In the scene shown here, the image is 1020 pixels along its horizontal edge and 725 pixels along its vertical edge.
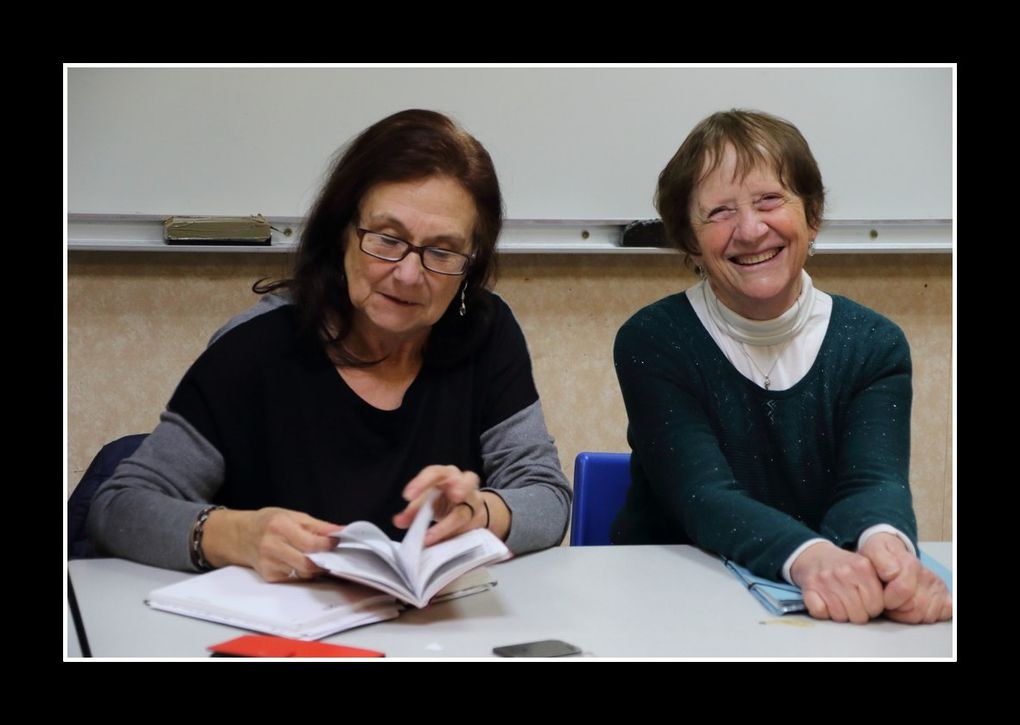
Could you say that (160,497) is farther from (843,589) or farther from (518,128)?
(518,128)

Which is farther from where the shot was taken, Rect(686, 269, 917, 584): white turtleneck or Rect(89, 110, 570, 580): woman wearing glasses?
Rect(686, 269, 917, 584): white turtleneck

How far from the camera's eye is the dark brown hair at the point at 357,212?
1312 mm

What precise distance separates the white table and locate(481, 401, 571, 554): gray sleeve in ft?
0.20

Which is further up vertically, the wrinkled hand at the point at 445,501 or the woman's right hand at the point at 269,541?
the wrinkled hand at the point at 445,501

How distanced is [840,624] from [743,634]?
118 millimetres

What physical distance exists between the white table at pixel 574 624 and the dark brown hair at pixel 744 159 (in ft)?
1.76

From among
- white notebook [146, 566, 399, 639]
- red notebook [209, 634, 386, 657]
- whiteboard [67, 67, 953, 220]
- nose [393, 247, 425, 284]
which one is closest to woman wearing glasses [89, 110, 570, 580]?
nose [393, 247, 425, 284]

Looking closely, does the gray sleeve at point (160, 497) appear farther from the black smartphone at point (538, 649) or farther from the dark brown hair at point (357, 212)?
the black smartphone at point (538, 649)

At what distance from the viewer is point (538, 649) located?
0.99 m

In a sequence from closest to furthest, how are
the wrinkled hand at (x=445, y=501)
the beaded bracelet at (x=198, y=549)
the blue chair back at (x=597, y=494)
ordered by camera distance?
the wrinkled hand at (x=445, y=501) < the beaded bracelet at (x=198, y=549) < the blue chair back at (x=597, y=494)

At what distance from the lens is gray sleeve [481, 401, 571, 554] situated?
1297 mm

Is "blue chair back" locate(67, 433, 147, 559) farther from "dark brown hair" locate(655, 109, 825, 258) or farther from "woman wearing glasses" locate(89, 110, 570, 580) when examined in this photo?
"dark brown hair" locate(655, 109, 825, 258)

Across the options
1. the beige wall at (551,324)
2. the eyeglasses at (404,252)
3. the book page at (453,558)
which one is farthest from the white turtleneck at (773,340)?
the beige wall at (551,324)

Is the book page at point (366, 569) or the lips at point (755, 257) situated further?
the lips at point (755, 257)
